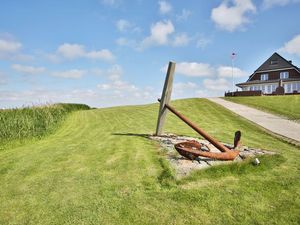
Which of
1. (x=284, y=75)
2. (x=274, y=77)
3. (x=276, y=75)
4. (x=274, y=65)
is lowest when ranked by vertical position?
(x=274, y=77)

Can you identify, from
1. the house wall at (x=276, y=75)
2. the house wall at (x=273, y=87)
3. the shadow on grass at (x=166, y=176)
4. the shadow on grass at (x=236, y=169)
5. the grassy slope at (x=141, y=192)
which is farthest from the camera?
the house wall at (x=276, y=75)

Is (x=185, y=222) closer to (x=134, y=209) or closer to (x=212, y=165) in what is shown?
(x=134, y=209)

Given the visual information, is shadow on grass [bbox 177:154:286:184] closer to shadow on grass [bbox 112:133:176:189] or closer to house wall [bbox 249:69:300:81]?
shadow on grass [bbox 112:133:176:189]

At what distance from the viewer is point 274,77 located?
170ft

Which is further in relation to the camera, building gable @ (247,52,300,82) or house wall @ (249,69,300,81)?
building gable @ (247,52,300,82)

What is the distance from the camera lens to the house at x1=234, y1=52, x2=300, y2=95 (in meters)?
49.5

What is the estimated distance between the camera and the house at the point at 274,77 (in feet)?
162

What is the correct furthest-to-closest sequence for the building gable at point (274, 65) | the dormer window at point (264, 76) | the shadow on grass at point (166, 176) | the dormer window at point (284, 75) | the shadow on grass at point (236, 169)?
the dormer window at point (264, 76)
the dormer window at point (284, 75)
the building gable at point (274, 65)
the shadow on grass at point (236, 169)
the shadow on grass at point (166, 176)

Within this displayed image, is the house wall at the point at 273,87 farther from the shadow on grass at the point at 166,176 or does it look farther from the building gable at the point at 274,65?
the shadow on grass at the point at 166,176

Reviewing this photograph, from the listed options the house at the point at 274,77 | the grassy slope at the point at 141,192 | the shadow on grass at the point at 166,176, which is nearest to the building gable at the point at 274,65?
the house at the point at 274,77

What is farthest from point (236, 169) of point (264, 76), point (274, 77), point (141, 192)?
point (264, 76)

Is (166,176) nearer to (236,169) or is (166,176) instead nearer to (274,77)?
(236,169)

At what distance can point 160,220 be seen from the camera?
3953mm

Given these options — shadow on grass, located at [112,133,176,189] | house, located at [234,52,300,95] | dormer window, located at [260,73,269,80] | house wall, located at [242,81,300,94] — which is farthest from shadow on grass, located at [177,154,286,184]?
dormer window, located at [260,73,269,80]
